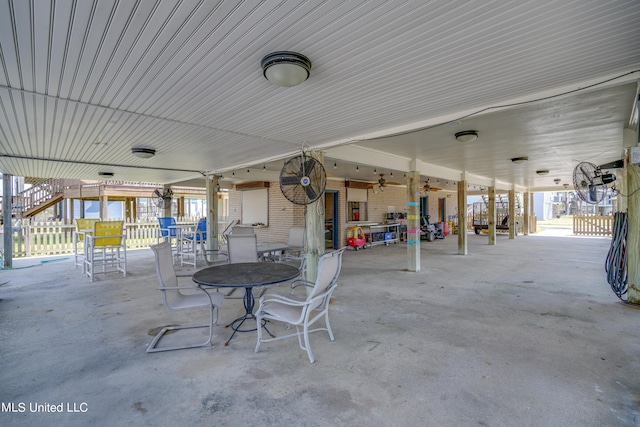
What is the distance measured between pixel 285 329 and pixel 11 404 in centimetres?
215

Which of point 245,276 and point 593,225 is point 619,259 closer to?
point 245,276

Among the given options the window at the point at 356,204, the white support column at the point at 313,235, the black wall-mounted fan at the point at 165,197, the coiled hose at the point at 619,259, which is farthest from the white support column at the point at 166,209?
the coiled hose at the point at 619,259

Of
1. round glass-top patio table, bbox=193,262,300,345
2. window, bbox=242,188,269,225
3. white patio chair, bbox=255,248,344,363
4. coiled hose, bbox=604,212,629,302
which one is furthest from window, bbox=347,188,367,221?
white patio chair, bbox=255,248,344,363

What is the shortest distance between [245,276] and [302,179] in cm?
154

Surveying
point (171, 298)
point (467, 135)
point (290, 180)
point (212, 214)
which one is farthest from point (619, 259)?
point (212, 214)

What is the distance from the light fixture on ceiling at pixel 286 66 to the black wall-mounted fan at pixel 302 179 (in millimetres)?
1858

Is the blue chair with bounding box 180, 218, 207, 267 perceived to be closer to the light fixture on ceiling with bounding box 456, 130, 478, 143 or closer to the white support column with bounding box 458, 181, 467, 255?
the light fixture on ceiling with bounding box 456, 130, 478, 143

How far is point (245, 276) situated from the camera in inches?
120

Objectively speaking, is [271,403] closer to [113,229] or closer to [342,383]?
[342,383]

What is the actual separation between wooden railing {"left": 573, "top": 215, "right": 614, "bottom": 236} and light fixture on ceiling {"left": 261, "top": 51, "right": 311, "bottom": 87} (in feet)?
58.7

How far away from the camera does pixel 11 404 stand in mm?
2027

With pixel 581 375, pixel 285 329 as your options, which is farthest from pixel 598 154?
pixel 285 329

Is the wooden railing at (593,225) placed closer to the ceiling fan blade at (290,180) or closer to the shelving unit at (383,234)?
the shelving unit at (383,234)

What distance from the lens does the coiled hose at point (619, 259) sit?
4288 millimetres
